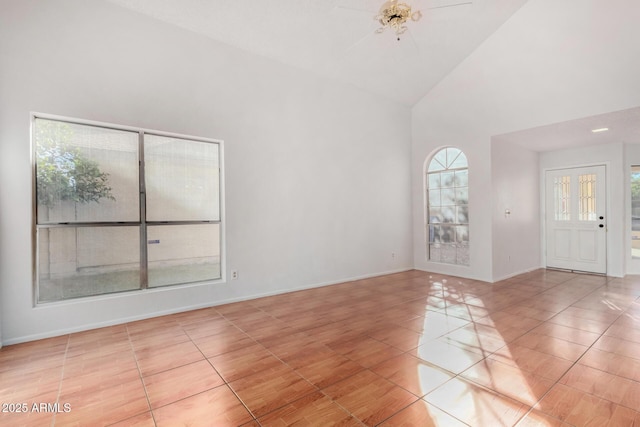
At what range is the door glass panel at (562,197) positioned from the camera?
21.1ft

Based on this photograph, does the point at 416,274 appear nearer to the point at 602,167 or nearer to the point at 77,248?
the point at 602,167

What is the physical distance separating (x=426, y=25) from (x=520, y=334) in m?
4.06

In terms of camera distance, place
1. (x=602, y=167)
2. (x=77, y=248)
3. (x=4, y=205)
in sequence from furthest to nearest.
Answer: (x=602, y=167), (x=77, y=248), (x=4, y=205)

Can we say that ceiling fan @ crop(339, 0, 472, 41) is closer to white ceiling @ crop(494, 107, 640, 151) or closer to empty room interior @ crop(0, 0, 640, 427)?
empty room interior @ crop(0, 0, 640, 427)

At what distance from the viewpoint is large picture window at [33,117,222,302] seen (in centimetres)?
327

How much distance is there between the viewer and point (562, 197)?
21.4 ft

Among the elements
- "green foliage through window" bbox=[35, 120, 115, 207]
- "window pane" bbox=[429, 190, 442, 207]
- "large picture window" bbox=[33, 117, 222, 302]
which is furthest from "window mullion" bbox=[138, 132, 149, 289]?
"window pane" bbox=[429, 190, 442, 207]

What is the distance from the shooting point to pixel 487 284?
5305 mm

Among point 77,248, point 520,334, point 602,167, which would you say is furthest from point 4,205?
point 602,167

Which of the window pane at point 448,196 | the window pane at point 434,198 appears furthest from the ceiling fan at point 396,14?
the window pane at point 434,198

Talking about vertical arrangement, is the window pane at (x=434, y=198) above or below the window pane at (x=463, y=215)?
above

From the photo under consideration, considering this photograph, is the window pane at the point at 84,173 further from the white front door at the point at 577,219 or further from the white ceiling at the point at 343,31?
the white front door at the point at 577,219

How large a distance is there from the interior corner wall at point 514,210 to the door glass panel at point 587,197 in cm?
71

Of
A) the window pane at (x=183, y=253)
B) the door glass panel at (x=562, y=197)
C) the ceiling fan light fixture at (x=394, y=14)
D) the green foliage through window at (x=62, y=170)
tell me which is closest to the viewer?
the green foliage through window at (x=62, y=170)
